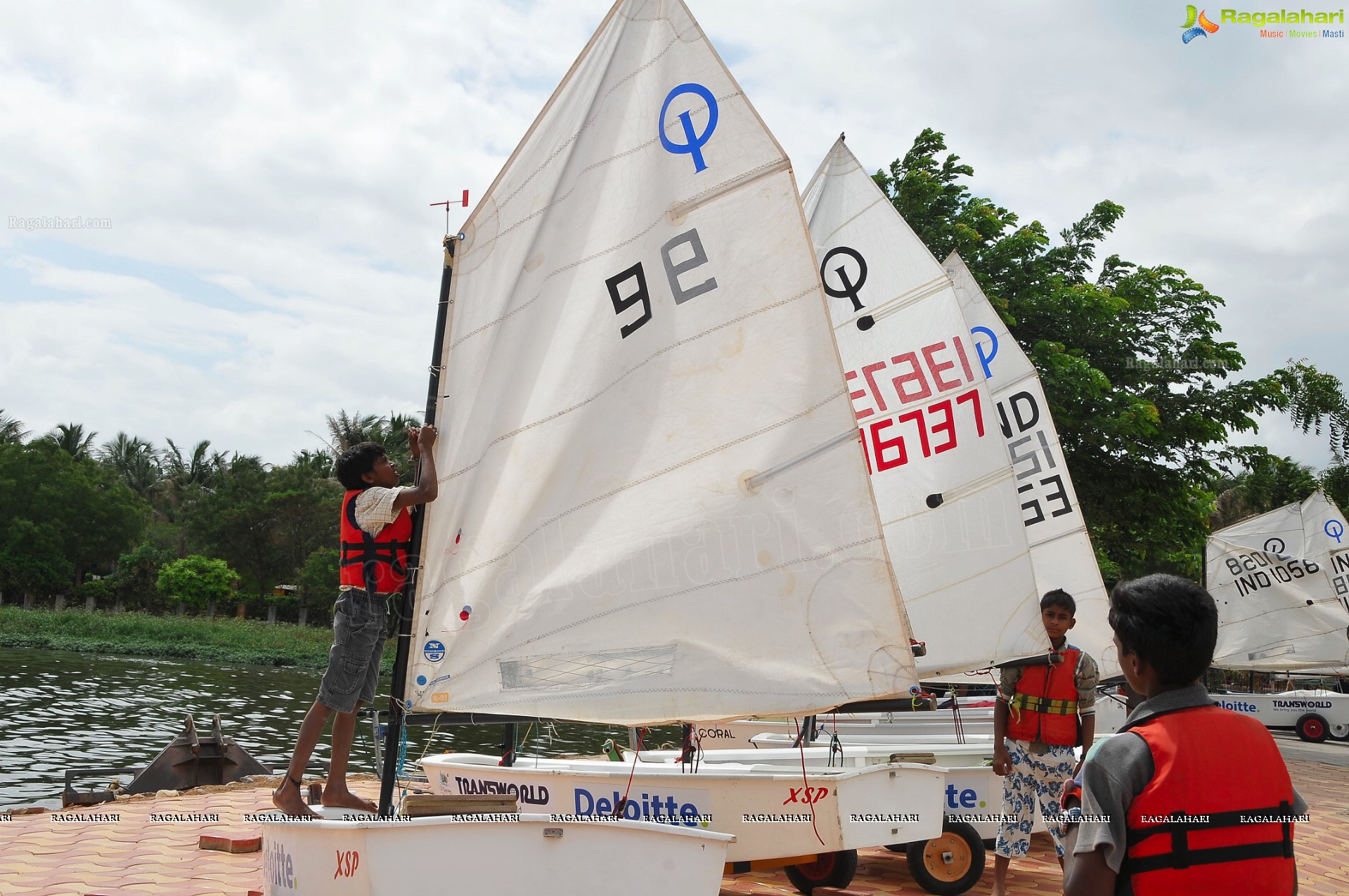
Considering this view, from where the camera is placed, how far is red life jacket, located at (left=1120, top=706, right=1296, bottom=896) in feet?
6.17

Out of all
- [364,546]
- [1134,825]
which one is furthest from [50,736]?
[1134,825]

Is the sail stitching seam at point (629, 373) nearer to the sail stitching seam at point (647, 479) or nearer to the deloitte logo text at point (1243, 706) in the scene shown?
the sail stitching seam at point (647, 479)

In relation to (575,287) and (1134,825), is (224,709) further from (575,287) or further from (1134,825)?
(1134,825)

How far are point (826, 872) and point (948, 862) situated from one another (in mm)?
792

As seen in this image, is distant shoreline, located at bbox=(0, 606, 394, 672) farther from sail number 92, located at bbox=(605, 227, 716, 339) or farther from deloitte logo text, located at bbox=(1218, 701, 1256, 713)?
sail number 92, located at bbox=(605, 227, 716, 339)

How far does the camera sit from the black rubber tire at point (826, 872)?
564 cm

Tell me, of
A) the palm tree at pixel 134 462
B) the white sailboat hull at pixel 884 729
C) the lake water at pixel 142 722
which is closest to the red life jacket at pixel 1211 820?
the white sailboat hull at pixel 884 729

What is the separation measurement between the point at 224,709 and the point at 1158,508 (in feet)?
54.9

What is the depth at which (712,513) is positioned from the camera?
4707 millimetres

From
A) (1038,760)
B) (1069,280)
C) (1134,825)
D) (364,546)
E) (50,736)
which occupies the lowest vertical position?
(50,736)

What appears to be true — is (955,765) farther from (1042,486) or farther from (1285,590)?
(1285,590)

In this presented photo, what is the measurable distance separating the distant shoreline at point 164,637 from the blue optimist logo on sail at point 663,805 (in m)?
24.8

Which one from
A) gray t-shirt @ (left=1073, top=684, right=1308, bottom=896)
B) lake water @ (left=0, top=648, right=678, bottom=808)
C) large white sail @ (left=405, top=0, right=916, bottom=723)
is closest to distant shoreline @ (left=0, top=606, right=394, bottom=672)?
lake water @ (left=0, top=648, right=678, bottom=808)

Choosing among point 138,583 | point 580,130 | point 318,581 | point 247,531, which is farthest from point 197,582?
point 580,130
